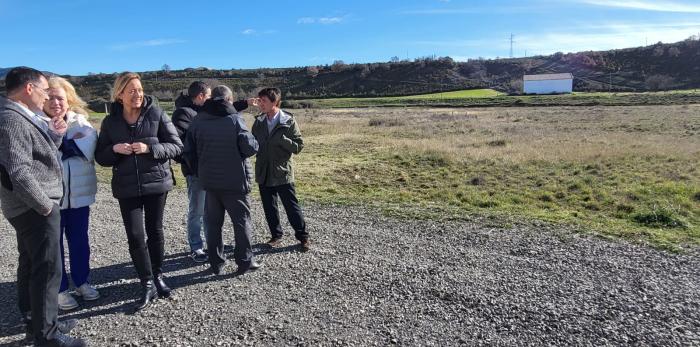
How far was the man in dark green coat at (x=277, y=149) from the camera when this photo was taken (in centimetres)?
588

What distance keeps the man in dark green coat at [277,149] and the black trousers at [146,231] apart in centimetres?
173

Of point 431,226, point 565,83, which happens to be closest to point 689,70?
point 565,83

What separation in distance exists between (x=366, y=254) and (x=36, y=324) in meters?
3.39

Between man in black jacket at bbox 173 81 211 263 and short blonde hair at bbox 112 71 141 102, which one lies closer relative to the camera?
short blonde hair at bbox 112 71 141 102

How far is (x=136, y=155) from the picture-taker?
4.22m

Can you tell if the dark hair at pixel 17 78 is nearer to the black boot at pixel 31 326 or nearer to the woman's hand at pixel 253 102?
the black boot at pixel 31 326

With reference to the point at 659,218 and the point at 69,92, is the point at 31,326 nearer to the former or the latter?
the point at 69,92

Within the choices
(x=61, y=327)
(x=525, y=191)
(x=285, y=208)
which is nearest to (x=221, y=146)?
(x=285, y=208)

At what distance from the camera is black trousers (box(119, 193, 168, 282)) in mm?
4297

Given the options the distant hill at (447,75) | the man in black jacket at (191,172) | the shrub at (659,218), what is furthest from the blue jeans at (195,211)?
the distant hill at (447,75)

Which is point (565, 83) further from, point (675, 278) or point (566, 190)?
Result: point (675, 278)

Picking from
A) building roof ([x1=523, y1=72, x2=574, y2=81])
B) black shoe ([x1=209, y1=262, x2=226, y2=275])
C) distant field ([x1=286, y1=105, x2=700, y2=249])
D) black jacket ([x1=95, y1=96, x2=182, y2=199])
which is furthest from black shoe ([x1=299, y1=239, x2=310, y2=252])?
building roof ([x1=523, y1=72, x2=574, y2=81])

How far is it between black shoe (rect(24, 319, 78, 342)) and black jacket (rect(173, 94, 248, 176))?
1.99 metres

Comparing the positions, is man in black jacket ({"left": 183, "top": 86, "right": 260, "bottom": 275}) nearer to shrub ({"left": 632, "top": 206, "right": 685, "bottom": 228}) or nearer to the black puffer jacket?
the black puffer jacket
